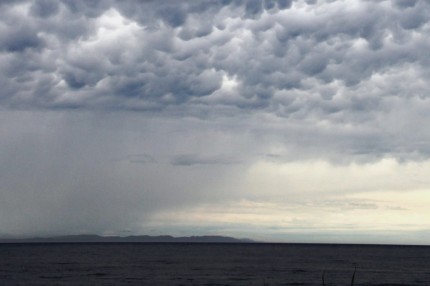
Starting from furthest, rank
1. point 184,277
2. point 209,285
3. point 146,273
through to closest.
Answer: point 146,273
point 184,277
point 209,285

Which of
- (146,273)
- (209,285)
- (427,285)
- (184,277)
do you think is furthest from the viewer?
(146,273)

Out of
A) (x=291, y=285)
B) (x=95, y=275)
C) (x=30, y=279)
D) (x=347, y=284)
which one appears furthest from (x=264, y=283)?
(x=30, y=279)

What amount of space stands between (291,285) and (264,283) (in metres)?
4.36

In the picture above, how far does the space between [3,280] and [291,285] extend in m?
49.0

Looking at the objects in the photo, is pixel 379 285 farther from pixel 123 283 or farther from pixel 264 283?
pixel 123 283

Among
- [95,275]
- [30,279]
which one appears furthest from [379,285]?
[30,279]

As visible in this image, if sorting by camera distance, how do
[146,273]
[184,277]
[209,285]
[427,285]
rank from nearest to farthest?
[209,285], [427,285], [184,277], [146,273]

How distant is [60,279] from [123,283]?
13340 mm

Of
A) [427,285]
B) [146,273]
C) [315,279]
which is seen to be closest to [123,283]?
[146,273]

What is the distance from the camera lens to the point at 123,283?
302 feet

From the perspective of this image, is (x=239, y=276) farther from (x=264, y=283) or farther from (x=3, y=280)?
(x=3, y=280)

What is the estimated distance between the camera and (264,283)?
93.1 meters

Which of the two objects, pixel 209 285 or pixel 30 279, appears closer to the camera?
pixel 209 285

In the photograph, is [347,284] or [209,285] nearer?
[209,285]
